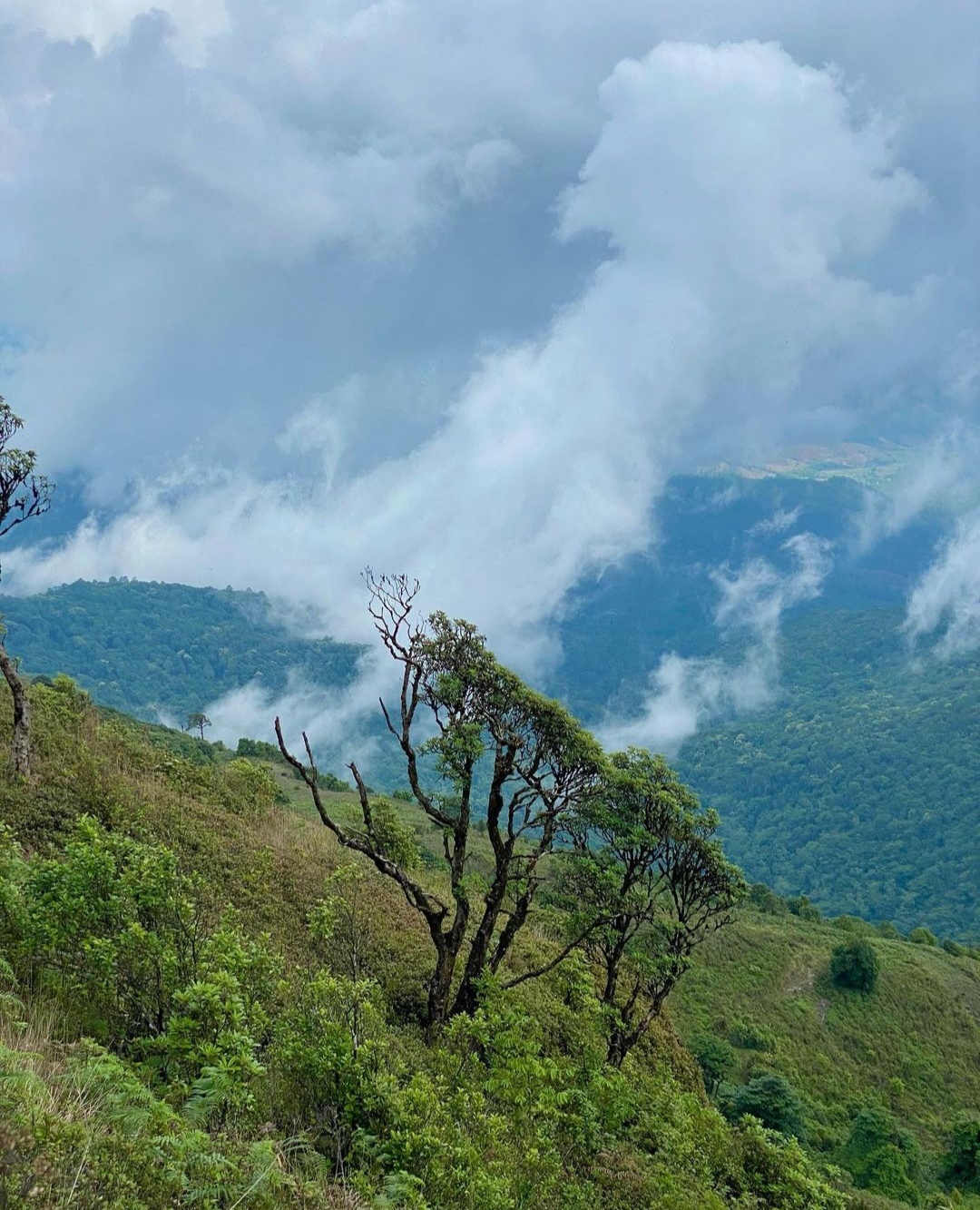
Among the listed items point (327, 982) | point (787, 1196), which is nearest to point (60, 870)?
point (327, 982)

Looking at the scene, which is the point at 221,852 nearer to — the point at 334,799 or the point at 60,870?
the point at 60,870

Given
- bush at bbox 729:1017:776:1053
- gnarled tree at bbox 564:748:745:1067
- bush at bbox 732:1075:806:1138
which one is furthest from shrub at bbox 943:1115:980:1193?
gnarled tree at bbox 564:748:745:1067

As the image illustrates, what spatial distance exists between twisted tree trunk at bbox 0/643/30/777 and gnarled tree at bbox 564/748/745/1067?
1288cm

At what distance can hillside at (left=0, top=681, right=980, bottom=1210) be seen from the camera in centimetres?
601

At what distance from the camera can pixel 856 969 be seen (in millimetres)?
65250

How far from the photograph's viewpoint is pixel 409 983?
57.8ft

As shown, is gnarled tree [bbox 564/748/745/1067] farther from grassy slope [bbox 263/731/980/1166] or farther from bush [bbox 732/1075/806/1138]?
grassy slope [bbox 263/731/980/1166]

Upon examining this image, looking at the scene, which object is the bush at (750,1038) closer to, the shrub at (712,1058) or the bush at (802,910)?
the shrub at (712,1058)

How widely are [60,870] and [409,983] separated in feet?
34.8

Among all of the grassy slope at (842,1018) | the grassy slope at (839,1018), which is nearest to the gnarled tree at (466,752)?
the grassy slope at (839,1018)

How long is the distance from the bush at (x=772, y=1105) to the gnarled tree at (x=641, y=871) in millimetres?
22863

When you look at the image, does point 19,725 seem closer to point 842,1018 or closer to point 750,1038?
point 750,1038

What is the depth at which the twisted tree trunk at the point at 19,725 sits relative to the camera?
16734 millimetres

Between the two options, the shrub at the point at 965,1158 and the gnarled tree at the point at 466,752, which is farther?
the shrub at the point at 965,1158
